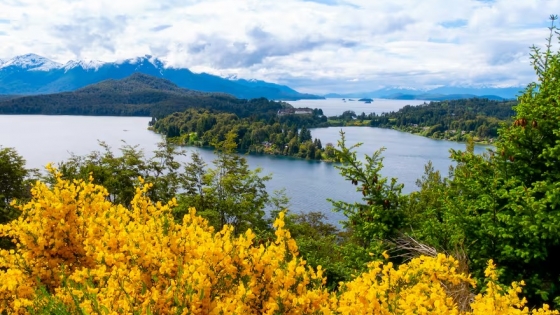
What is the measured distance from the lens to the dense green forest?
93188 millimetres

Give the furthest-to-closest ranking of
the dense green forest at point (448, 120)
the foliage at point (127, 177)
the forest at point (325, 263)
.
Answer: the dense green forest at point (448, 120), the foliage at point (127, 177), the forest at point (325, 263)

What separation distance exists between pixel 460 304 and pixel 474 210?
2.34 m

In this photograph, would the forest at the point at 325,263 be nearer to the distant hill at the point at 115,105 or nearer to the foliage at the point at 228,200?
the foliage at the point at 228,200

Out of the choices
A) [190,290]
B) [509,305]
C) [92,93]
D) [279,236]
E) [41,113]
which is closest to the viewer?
[190,290]

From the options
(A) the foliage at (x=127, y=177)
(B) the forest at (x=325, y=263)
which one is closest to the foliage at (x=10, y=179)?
(A) the foliage at (x=127, y=177)

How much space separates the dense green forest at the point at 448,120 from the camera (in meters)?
93.2

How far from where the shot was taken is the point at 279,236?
14.4 ft

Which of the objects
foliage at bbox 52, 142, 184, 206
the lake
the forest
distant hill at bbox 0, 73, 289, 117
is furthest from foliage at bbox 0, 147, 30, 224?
distant hill at bbox 0, 73, 289, 117

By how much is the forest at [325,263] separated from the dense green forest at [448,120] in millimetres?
83266

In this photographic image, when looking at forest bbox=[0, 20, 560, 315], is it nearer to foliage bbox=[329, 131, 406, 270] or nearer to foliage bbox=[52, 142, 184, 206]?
foliage bbox=[329, 131, 406, 270]

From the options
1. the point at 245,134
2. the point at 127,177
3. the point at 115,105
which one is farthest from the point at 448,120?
the point at 115,105

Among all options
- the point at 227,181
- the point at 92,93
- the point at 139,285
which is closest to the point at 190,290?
the point at 139,285

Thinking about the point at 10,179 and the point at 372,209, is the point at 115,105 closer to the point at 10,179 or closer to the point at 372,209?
the point at 10,179

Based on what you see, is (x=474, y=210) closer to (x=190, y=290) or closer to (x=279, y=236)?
(x=279, y=236)
